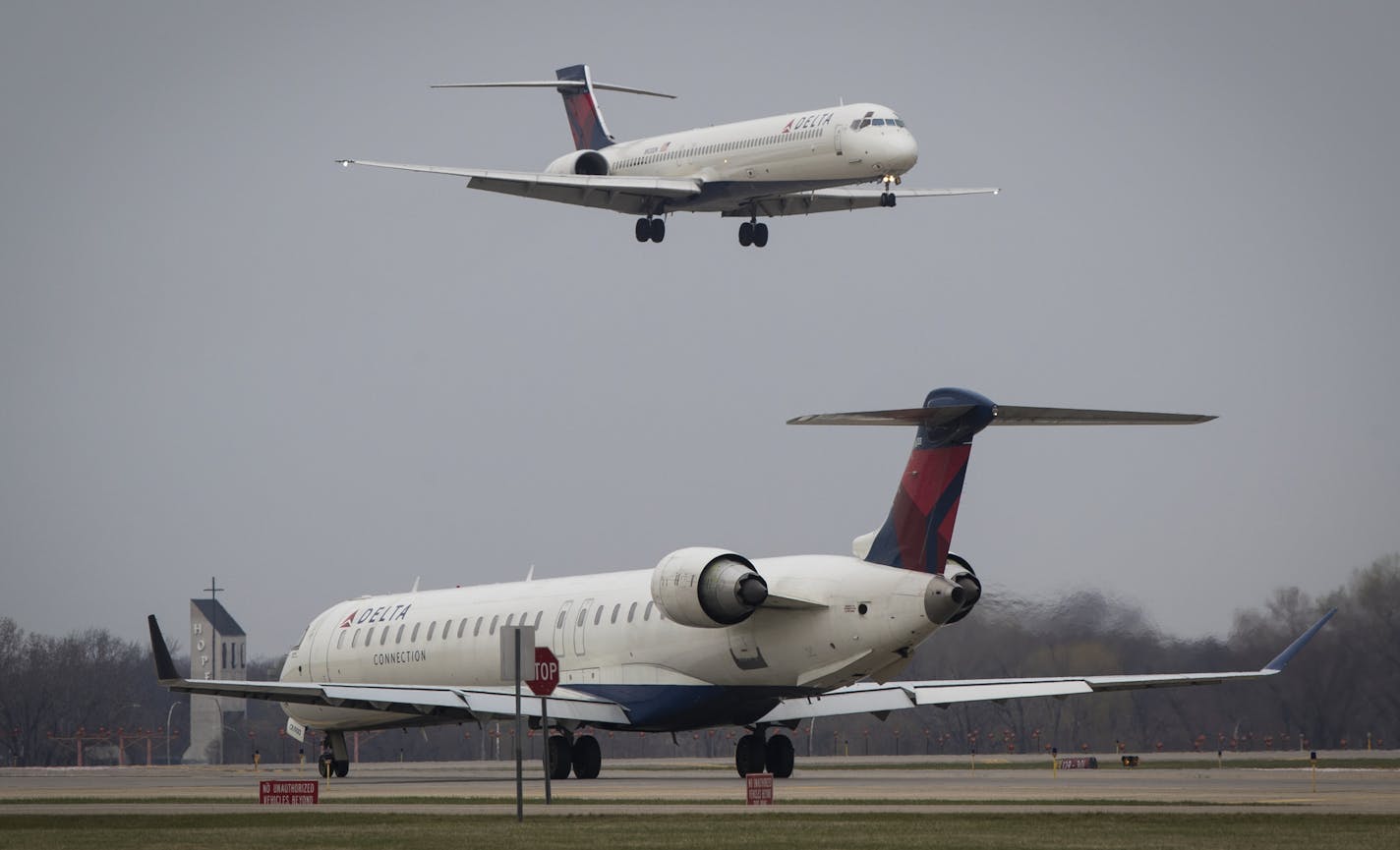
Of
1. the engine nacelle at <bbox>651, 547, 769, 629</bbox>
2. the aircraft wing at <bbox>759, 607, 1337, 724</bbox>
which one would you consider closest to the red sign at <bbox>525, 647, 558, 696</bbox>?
the engine nacelle at <bbox>651, 547, 769, 629</bbox>

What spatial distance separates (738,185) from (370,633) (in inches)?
583

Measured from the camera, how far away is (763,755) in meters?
35.1

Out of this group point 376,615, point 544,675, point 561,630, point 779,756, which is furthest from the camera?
point 376,615

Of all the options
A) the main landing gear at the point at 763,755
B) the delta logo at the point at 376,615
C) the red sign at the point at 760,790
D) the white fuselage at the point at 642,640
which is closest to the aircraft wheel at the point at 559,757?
the white fuselage at the point at 642,640

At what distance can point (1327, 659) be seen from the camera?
48.7m

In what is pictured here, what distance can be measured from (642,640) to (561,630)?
95.1 inches

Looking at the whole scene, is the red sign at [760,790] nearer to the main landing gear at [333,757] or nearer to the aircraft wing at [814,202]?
the main landing gear at [333,757]

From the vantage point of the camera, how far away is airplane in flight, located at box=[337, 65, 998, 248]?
47.8 metres

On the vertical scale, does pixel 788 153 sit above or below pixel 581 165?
below

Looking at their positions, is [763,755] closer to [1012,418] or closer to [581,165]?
[1012,418]

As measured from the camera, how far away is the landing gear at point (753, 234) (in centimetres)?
5097

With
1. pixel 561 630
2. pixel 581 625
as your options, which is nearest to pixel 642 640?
pixel 581 625

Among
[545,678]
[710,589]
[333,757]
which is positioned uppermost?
[710,589]

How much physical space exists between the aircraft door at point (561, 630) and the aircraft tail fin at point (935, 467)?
7.56 meters
